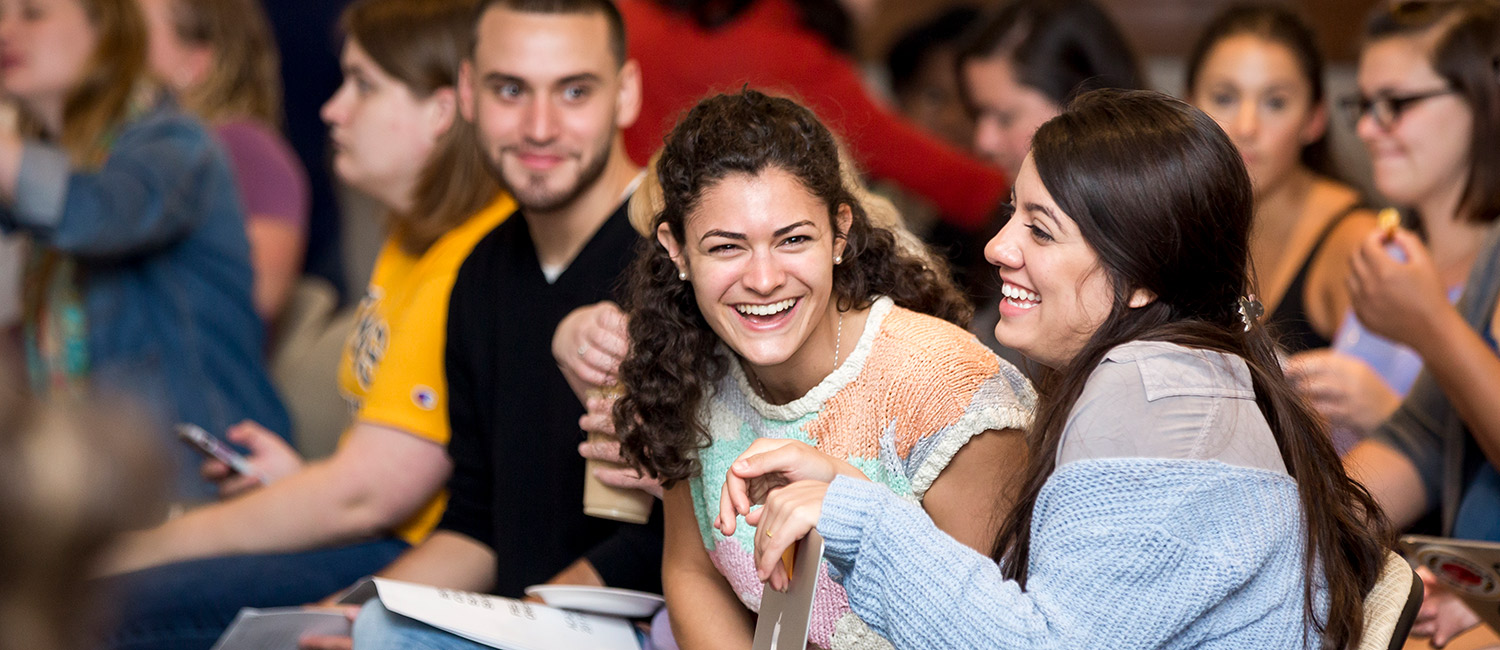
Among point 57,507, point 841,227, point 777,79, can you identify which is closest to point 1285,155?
point 777,79

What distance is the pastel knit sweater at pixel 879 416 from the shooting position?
1.49 meters

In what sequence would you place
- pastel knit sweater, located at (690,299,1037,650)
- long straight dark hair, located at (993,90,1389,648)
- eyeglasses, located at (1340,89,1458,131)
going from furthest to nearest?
eyeglasses, located at (1340,89,1458,131), pastel knit sweater, located at (690,299,1037,650), long straight dark hair, located at (993,90,1389,648)

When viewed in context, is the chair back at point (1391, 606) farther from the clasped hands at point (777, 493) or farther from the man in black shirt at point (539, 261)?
the man in black shirt at point (539, 261)

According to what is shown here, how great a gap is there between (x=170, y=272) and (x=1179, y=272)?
2112 millimetres

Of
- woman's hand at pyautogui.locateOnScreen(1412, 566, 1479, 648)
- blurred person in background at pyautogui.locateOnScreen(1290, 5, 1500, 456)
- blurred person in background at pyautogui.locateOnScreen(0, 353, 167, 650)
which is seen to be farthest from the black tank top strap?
blurred person in background at pyautogui.locateOnScreen(0, 353, 167, 650)

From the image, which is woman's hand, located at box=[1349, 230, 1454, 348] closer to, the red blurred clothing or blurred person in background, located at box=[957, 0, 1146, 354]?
blurred person in background, located at box=[957, 0, 1146, 354]

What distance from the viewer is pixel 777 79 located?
9.05ft

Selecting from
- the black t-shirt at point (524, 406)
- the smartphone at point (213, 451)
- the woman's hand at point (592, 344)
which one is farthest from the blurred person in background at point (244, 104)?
the woman's hand at point (592, 344)

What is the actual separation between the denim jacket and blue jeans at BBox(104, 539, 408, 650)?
14.2 inches

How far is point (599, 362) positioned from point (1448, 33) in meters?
1.47

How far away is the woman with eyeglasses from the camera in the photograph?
184 cm

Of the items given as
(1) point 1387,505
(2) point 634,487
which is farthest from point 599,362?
(1) point 1387,505

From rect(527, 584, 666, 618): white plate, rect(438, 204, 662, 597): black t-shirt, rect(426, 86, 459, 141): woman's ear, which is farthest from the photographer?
rect(426, 86, 459, 141): woman's ear

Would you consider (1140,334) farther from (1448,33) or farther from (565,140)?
(1448,33)
